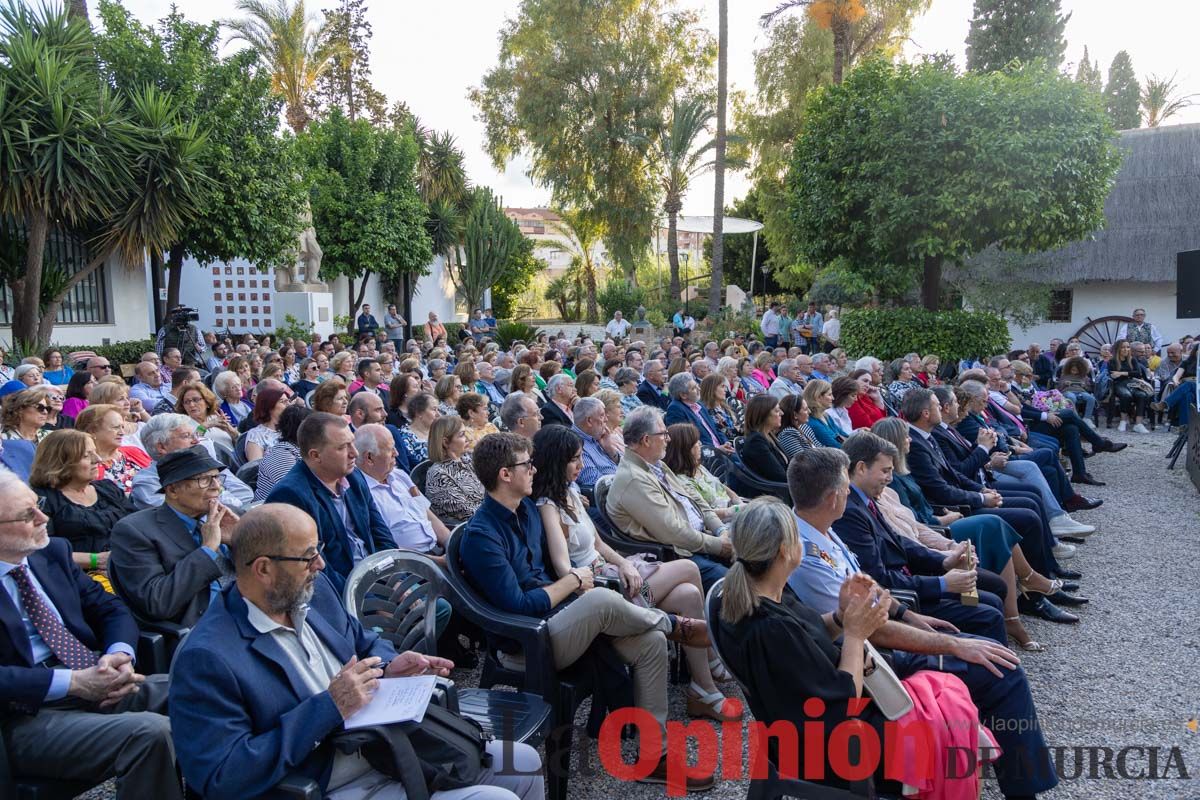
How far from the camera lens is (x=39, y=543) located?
2680 mm

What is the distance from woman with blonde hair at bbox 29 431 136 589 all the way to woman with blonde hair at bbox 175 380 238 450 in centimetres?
216

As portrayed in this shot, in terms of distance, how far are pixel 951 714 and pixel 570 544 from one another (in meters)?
1.76

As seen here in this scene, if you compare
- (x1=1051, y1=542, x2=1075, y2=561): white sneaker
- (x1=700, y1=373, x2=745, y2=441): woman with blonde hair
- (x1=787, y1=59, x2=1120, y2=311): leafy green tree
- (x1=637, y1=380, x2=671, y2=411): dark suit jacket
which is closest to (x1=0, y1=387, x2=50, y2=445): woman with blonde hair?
(x1=700, y1=373, x2=745, y2=441): woman with blonde hair

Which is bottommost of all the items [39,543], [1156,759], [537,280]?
[1156,759]

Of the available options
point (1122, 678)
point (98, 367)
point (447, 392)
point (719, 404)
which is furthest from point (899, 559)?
point (98, 367)

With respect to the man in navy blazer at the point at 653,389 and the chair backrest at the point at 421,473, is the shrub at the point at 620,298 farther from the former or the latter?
the chair backrest at the point at 421,473

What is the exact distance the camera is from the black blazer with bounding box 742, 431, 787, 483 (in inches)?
233

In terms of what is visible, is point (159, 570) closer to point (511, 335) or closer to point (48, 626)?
point (48, 626)

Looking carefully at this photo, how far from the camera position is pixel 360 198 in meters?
22.6

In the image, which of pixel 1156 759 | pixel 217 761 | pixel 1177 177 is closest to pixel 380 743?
pixel 217 761

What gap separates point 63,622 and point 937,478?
4832 mm

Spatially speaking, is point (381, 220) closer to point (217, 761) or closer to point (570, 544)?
point (570, 544)

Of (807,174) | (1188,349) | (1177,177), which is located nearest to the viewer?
(1188,349)

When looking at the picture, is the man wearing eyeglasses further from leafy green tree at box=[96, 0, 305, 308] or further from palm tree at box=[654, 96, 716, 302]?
palm tree at box=[654, 96, 716, 302]
